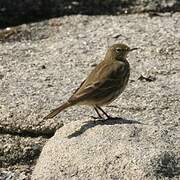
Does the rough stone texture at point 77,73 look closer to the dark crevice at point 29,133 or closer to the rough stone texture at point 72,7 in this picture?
the dark crevice at point 29,133

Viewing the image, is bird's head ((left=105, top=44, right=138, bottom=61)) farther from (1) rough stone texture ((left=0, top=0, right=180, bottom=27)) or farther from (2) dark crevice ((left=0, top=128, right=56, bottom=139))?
(1) rough stone texture ((left=0, top=0, right=180, bottom=27))

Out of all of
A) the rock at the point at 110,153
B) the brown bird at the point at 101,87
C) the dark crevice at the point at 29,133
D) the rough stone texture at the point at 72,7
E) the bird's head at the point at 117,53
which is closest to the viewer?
the rock at the point at 110,153

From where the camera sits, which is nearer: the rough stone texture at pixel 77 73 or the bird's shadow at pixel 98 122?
the bird's shadow at pixel 98 122

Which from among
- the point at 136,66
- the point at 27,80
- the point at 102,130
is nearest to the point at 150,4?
the point at 136,66

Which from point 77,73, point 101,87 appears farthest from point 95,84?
point 77,73

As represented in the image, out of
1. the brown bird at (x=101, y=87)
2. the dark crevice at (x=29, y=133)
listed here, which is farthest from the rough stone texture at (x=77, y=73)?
the brown bird at (x=101, y=87)

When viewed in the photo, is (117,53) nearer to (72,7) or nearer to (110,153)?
(110,153)

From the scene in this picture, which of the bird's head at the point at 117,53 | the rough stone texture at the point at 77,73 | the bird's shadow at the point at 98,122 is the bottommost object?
the rough stone texture at the point at 77,73

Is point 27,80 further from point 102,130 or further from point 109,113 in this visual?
point 102,130
